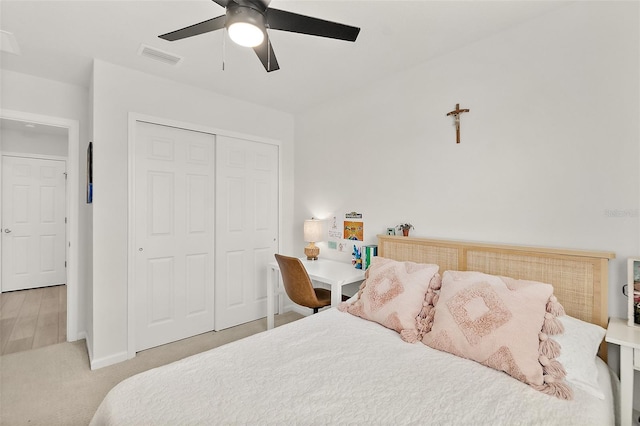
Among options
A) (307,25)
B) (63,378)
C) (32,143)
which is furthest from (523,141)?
(32,143)

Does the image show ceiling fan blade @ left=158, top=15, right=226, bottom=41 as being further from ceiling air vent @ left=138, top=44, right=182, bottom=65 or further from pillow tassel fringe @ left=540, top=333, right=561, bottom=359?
pillow tassel fringe @ left=540, top=333, right=561, bottom=359

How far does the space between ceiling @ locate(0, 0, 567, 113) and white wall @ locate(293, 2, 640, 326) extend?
0.20 metres

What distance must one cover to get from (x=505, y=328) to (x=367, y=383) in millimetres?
718

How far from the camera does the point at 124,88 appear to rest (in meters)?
2.59

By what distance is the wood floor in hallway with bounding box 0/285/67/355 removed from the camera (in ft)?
9.53

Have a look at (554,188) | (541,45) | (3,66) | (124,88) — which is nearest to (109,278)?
(124,88)

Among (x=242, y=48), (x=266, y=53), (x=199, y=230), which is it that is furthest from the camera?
(x=199, y=230)

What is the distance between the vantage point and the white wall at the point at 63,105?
2.62m

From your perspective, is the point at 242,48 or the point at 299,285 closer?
the point at 242,48

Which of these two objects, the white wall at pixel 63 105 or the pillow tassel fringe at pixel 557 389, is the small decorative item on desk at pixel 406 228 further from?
the white wall at pixel 63 105

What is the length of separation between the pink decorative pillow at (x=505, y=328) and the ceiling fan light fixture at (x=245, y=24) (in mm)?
1664

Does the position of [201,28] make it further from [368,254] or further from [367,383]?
[368,254]

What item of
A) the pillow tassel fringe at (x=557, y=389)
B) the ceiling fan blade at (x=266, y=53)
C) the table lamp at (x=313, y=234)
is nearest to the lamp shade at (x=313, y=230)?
the table lamp at (x=313, y=234)

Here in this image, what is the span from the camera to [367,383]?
1.28 meters
